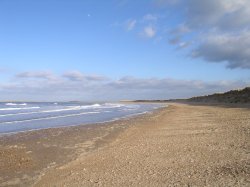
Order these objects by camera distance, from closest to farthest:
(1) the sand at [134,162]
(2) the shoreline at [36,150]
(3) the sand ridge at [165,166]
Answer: (3) the sand ridge at [165,166], (1) the sand at [134,162], (2) the shoreline at [36,150]

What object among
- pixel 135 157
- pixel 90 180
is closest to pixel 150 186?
pixel 90 180

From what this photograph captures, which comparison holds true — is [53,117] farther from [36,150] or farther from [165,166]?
[165,166]

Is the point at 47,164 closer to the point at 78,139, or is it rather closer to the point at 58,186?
the point at 58,186

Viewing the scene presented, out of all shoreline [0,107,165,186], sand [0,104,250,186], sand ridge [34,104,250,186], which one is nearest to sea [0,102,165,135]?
shoreline [0,107,165,186]

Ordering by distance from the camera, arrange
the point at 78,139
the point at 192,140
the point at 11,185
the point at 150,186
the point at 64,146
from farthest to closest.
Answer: the point at 78,139 < the point at 64,146 < the point at 192,140 < the point at 11,185 < the point at 150,186

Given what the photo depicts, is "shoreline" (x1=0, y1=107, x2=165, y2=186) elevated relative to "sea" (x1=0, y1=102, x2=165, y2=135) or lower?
lower

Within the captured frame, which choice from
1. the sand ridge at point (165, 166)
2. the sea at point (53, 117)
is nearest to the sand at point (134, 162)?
the sand ridge at point (165, 166)

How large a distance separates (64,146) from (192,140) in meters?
5.36

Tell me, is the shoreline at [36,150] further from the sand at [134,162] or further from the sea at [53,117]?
the sea at [53,117]

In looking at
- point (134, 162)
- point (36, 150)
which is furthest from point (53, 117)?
point (134, 162)

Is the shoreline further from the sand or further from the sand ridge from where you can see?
the sand ridge

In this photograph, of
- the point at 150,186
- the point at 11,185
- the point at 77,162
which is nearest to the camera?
the point at 150,186

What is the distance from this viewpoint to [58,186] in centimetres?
845

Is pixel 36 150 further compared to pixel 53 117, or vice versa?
pixel 53 117
